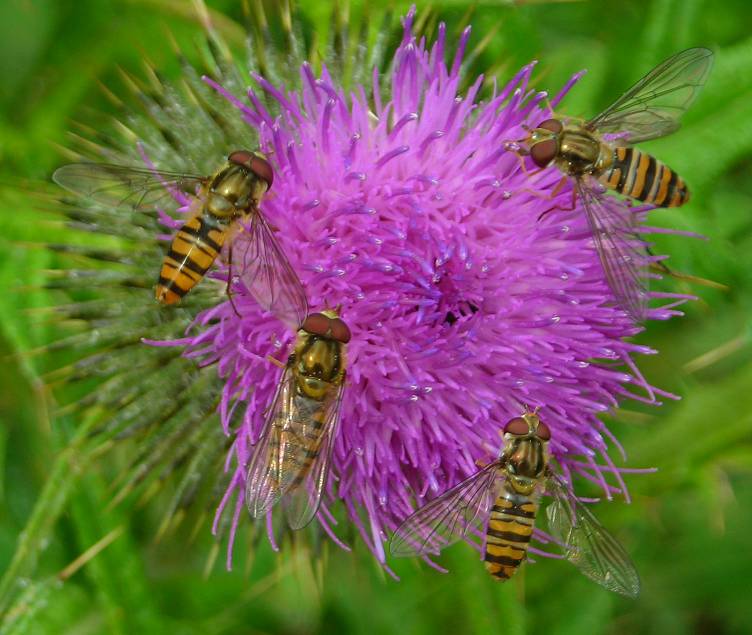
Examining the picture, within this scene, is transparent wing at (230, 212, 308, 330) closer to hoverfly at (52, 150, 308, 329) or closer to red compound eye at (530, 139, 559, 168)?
hoverfly at (52, 150, 308, 329)

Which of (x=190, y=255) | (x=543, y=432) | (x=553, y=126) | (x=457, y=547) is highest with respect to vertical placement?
(x=553, y=126)

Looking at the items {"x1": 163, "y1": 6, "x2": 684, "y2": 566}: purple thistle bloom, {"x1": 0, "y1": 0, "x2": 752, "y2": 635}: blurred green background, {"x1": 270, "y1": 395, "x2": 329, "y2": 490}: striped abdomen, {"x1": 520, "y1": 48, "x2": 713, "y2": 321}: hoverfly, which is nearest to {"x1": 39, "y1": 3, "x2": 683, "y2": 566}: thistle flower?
{"x1": 163, "y1": 6, "x2": 684, "y2": 566}: purple thistle bloom

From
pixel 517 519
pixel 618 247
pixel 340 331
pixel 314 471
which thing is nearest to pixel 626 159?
pixel 618 247

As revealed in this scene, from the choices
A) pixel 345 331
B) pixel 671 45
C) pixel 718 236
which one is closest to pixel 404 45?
pixel 345 331

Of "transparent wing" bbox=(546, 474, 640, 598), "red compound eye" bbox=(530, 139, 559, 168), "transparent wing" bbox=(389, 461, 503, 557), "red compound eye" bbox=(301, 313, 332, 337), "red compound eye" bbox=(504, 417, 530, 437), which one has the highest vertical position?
"red compound eye" bbox=(530, 139, 559, 168)

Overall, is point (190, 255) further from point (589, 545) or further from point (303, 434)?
point (589, 545)

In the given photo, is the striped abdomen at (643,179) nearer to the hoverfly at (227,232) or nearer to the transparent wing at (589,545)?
the transparent wing at (589,545)
